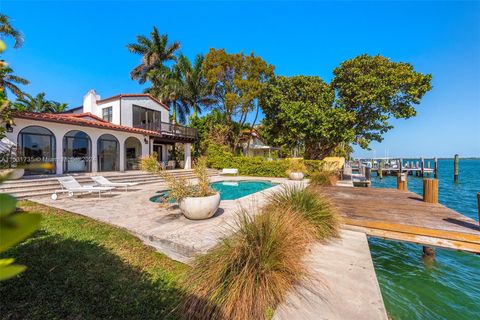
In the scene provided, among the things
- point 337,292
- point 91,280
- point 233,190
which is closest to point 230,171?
point 233,190

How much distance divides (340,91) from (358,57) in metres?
3.11

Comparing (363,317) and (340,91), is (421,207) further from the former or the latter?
(340,91)

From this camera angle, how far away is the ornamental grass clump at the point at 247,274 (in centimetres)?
274

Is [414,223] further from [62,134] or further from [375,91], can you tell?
[62,134]

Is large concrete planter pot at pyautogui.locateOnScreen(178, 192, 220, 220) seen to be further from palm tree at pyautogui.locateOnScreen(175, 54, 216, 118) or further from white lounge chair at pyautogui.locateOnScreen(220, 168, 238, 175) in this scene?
palm tree at pyautogui.locateOnScreen(175, 54, 216, 118)

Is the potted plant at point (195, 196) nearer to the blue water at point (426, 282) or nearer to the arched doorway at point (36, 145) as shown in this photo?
the blue water at point (426, 282)

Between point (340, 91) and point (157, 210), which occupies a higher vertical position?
point (340, 91)

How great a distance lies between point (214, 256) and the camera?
10.7 feet

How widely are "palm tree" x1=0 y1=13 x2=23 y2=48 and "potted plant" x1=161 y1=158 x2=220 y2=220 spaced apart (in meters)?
20.2

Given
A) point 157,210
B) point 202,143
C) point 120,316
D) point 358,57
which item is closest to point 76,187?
point 157,210

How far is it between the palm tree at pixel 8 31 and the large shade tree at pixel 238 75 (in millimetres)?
14969

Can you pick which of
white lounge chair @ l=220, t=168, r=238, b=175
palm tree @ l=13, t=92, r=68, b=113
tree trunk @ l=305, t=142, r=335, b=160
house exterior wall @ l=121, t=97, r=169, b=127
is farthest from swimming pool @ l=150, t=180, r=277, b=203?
palm tree @ l=13, t=92, r=68, b=113

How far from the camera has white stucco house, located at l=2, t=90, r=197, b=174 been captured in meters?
11.8

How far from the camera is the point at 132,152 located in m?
18.7
